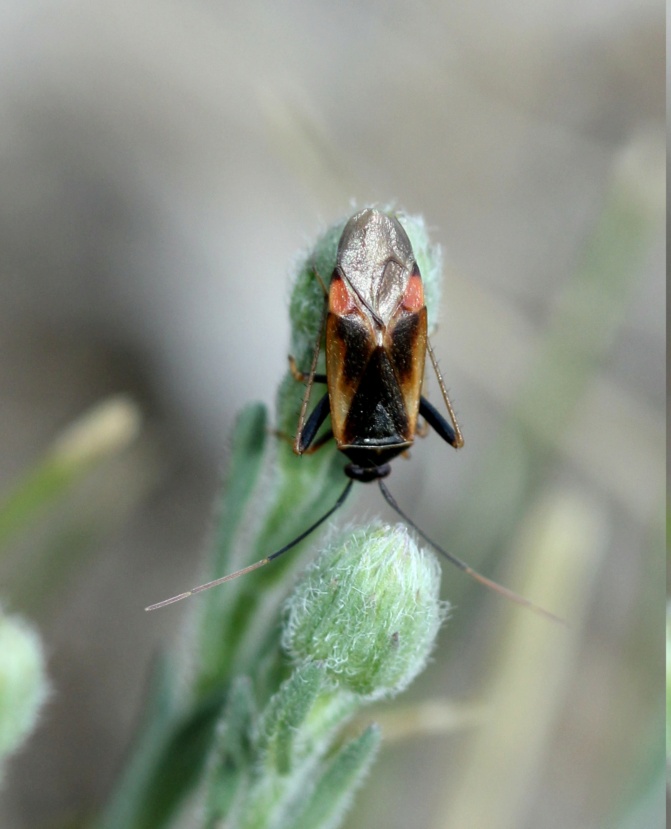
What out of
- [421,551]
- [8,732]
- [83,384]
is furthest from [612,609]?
[8,732]

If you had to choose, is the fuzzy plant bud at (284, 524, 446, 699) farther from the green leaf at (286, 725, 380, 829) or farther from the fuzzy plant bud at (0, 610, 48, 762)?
the fuzzy plant bud at (0, 610, 48, 762)

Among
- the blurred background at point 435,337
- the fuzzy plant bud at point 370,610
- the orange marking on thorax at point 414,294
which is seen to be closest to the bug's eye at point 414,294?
the orange marking on thorax at point 414,294

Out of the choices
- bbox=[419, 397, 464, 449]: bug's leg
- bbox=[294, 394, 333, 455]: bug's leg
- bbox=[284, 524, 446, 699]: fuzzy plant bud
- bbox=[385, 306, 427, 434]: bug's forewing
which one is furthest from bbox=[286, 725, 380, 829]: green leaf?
bbox=[419, 397, 464, 449]: bug's leg

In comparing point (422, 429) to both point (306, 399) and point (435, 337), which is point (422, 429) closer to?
point (306, 399)

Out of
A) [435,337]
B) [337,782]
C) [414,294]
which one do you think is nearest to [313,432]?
[414,294]

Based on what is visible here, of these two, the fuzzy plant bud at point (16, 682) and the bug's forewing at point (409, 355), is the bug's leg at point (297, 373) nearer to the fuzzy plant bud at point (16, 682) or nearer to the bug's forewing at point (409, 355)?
the bug's forewing at point (409, 355)

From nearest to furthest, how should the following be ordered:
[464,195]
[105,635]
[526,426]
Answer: [526,426]
[105,635]
[464,195]

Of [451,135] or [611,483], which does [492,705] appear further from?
[451,135]
